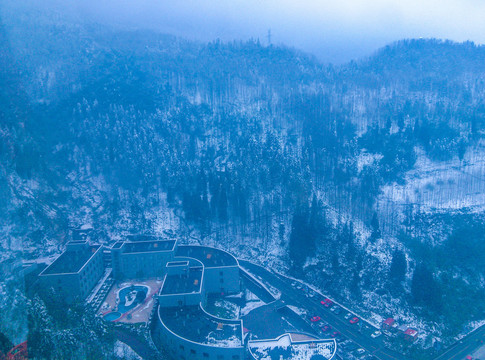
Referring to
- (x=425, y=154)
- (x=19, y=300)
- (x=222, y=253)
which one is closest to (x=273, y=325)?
(x=222, y=253)

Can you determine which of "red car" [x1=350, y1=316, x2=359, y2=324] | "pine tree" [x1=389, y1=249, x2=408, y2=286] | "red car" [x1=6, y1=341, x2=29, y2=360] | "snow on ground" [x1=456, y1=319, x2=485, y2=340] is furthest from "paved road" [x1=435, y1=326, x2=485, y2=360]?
"red car" [x1=6, y1=341, x2=29, y2=360]

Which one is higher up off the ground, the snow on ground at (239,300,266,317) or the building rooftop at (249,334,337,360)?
the building rooftop at (249,334,337,360)

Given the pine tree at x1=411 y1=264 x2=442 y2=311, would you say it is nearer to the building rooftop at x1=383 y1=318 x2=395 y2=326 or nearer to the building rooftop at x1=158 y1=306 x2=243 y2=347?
the building rooftop at x1=383 y1=318 x2=395 y2=326

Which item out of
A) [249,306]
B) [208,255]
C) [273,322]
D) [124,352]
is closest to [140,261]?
[208,255]

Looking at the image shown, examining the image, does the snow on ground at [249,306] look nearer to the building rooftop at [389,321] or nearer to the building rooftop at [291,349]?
the building rooftop at [291,349]

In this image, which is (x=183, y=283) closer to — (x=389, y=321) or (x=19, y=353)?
(x=19, y=353)
